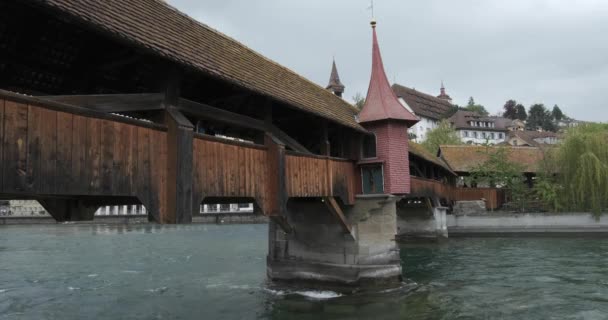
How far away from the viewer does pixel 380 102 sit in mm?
12828

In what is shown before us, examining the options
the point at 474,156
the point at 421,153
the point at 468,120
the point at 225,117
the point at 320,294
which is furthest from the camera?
the point at 468,120

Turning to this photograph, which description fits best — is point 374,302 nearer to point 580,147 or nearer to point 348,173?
point 348,173

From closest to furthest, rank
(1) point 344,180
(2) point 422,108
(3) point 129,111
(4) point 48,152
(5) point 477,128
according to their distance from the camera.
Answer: (4) point 48,152 < (3) point 129,111 < (1) point 344,180 < (5) point 477,128 < (2) point 422,108

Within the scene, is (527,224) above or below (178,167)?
below

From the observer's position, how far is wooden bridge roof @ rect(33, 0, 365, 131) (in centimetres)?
511

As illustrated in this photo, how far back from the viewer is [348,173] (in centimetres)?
1215

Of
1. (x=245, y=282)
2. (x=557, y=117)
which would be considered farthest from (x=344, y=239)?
(x=557, y=117)

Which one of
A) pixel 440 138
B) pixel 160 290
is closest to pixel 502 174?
pixel 440 138

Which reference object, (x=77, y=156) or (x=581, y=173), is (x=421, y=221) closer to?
(x=581, y=173)

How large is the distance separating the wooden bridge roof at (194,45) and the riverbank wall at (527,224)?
61.4 feet

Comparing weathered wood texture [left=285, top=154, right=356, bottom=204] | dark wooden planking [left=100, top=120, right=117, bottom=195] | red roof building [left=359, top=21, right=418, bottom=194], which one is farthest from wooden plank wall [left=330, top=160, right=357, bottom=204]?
dark wooden planking [left=100, top=120, right=117, bottom=195]

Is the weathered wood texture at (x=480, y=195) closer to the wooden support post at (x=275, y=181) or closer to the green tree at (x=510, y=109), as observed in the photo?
the wooden support post at (x=275, y=181)

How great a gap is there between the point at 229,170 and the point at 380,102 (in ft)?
22.3

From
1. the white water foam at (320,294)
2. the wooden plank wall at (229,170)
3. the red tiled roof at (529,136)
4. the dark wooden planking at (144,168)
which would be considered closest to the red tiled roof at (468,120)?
the red tiled roof at (529,136)
